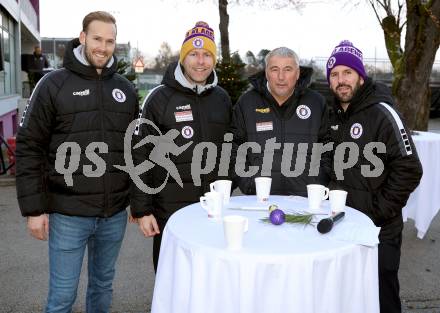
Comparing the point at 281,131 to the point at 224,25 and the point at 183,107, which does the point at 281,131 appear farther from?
the point at 224,25

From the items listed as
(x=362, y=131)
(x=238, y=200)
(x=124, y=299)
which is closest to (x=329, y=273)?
(x=238, y=200)

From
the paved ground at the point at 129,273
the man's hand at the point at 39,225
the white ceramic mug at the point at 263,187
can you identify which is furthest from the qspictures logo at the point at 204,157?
the paved ground at the point at 129,273

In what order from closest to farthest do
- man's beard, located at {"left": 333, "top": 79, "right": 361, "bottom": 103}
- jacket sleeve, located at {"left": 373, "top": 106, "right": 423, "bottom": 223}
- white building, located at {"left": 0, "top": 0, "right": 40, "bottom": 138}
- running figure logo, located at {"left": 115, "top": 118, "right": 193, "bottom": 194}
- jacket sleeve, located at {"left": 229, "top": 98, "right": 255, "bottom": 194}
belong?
jacket sleeve, located at {"left": 373, "top": 106, "right": 423, "bottom": 223} < running figure logo, located at {"left": 115, "top": 118, "right": 193, "bottom": 194} < man's beard, located at {"left": 333, "top": 79, "right": 361, "bottom": 103} < jacket sleeve, located at {"left": 229, "top": 98, "right": 255, "bottom": 194} < white building, located at {"left": 0, "top": 0, "right": 40, "bottom": 138}

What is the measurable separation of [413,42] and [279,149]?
7252mm

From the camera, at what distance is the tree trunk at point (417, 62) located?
30.4 ft

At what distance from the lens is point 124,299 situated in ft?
14.2

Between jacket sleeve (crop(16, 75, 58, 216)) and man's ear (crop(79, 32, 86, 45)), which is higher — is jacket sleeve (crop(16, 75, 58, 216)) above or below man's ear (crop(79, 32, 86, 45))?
below

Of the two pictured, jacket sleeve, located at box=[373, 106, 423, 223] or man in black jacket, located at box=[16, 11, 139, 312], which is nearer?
man in black jacket, located at box=[16, 11, 139, 312]

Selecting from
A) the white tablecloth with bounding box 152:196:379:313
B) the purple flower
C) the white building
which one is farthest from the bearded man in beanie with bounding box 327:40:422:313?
the white building

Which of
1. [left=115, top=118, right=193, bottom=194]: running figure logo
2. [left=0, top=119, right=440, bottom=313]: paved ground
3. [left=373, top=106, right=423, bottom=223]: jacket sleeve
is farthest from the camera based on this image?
[left=0, top=119, right=440, bottom=313]: paved ground

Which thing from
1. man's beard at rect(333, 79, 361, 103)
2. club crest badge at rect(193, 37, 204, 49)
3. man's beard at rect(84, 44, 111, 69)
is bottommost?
man's beard at rect(333, 79, 361, 103)

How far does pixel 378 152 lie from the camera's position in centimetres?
320

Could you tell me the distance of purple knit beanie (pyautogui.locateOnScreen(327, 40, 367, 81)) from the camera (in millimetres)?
3447

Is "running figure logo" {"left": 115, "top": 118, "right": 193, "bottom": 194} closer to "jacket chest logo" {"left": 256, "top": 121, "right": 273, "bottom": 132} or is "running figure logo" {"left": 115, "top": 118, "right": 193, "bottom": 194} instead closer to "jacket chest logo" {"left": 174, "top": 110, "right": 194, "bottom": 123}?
"jacket chest logo" {"left": 174, "top": 110, "right": 194, "bottom": 123}
